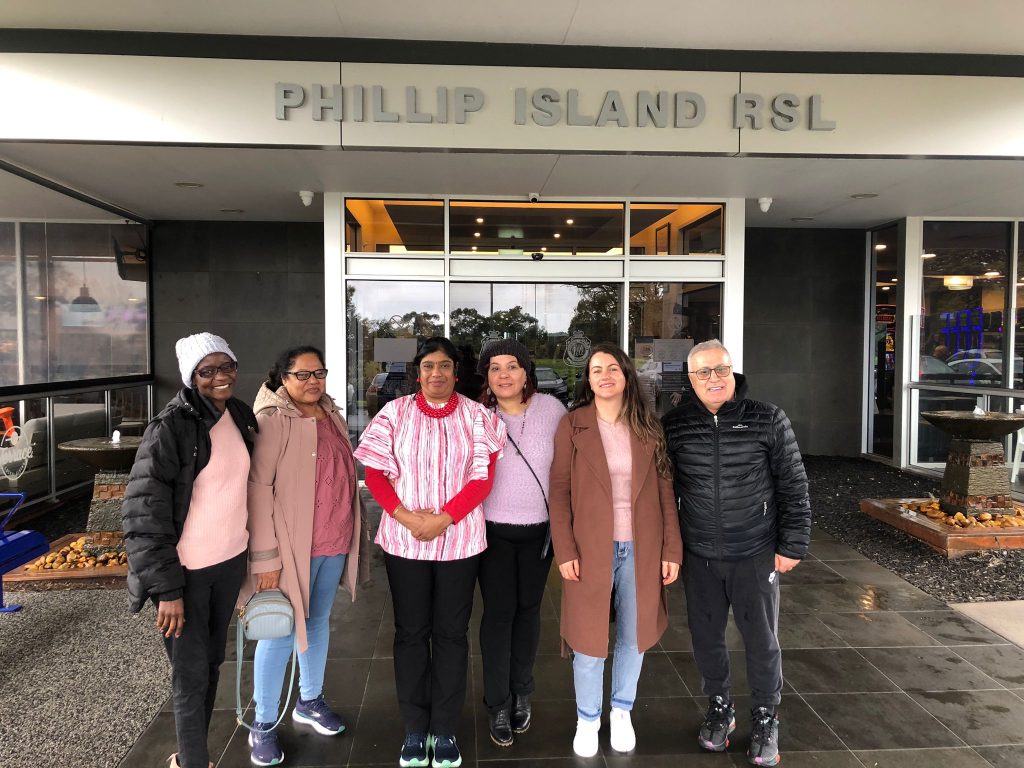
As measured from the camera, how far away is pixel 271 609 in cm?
237

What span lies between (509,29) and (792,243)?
6342 millimetres

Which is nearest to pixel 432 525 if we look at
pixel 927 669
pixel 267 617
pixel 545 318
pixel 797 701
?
pixel 267 617

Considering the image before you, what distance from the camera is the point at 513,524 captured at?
2.59 meters

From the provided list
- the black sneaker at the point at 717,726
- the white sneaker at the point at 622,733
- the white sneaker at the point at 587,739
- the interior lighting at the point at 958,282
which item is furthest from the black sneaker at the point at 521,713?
the interior lighting at the point at 958,282

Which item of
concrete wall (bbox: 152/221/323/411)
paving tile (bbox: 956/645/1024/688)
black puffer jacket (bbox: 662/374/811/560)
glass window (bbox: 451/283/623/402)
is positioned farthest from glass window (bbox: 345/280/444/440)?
paving tile (bbox: 956/645/1024/688)

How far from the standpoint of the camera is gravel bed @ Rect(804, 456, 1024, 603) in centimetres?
454

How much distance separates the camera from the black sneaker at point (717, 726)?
2.64 metres

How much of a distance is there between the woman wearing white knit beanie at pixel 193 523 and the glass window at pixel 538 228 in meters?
5.37

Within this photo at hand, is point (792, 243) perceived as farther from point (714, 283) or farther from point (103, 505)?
point (103, 505)

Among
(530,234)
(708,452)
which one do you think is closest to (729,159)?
(530,234)

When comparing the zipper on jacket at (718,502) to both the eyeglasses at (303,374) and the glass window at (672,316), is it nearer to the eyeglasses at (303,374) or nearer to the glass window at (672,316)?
the eyeglasses at (303,374)

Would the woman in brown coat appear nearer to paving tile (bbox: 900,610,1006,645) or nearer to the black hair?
the black hair

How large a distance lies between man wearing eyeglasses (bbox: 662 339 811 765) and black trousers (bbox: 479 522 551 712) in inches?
26.1

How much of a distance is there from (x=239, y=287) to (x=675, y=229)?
602cm
